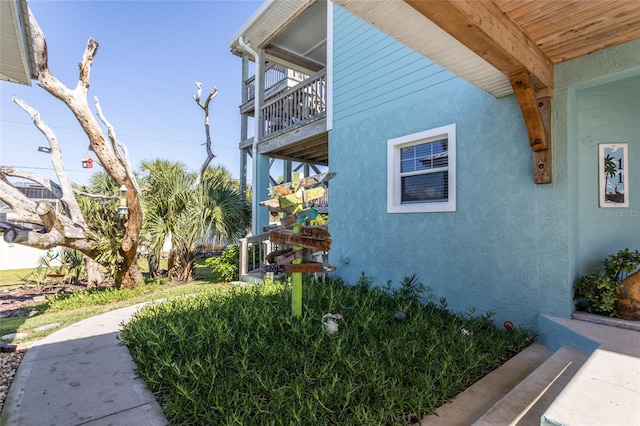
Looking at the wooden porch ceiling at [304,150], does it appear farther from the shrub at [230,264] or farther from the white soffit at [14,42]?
the white soffit at [14,42]

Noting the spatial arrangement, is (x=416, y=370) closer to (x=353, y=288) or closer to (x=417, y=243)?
(x=417, y=243)

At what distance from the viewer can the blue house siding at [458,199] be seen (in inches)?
135

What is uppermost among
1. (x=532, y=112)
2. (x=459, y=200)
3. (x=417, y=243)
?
(x=532, y=112)

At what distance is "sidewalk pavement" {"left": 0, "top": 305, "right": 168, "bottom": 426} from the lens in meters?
2.08

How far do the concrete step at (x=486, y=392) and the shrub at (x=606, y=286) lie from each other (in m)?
0.71

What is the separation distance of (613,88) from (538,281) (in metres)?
2.30

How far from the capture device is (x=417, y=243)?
4.59 metres

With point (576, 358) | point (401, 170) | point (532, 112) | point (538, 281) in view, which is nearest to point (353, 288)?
point (401, 170)

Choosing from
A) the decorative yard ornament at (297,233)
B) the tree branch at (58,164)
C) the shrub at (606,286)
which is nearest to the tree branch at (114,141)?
the tree branch at (58,164)

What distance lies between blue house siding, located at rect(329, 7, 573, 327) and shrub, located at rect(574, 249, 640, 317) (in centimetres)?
20

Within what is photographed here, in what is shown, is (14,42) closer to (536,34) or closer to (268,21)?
(536,34)

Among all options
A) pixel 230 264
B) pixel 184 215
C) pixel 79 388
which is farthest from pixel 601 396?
pixel 184 215

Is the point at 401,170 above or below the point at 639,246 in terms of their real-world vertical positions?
above

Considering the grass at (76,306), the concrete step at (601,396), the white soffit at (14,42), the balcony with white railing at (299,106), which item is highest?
the balcony with white railing at (299,106)
